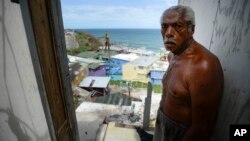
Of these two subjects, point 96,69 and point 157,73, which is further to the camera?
point 96,69

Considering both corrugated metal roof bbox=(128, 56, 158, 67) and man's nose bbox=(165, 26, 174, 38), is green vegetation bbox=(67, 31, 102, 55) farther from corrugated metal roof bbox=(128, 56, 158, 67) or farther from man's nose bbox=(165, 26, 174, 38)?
man's nose bbox=(165, 26, 174, 38)

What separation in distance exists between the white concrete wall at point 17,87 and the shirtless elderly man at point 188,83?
135 cm

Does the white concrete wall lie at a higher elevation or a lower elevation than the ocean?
higher

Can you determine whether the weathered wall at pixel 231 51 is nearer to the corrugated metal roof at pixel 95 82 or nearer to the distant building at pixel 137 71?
the corrugated metal roof at pixel 95 82

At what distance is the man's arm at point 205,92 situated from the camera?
5.21 feet

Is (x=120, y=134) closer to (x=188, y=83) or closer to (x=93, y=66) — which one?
(x=188, y=83)

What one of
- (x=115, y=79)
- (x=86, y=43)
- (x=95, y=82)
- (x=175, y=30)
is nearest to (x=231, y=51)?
(x=175, y=30)

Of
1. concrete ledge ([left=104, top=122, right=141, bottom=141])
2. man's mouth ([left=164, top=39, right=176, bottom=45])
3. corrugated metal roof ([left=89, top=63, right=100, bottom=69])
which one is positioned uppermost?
man's mouth ([left=164, top=39, right=176, bottom=45])

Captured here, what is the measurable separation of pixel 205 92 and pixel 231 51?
438 millimetres

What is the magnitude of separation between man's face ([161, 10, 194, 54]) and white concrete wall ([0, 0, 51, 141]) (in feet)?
4.40

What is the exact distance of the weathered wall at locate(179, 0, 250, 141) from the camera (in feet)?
4.42

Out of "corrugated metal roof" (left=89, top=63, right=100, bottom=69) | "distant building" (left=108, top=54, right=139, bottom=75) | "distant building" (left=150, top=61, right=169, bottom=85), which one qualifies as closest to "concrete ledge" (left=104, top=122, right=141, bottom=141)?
"distant building" (left=150, top=61, right=169, bottom=85)

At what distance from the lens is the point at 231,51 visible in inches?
61.2

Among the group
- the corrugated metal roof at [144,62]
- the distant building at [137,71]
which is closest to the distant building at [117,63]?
the distant building at [137,71]
